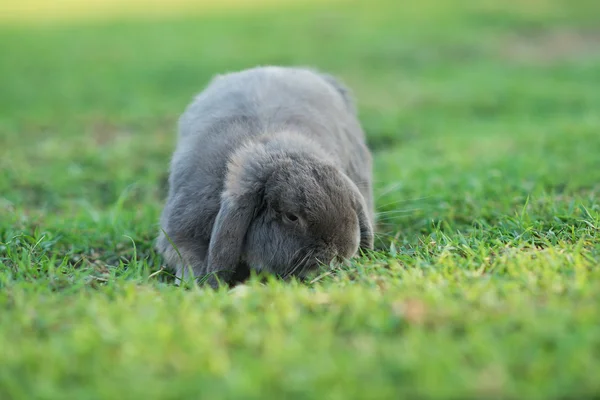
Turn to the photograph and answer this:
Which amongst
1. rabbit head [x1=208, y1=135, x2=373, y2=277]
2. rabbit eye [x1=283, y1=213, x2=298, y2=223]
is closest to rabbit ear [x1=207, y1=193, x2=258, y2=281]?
rabbit head [x1=208, y1=135, x2=373, y2=277]

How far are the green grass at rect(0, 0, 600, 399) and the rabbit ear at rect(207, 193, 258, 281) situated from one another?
0.36 metres

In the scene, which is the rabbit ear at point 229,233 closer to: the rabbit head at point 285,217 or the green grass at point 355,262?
the rabbit head at point 285,217

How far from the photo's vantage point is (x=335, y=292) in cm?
271

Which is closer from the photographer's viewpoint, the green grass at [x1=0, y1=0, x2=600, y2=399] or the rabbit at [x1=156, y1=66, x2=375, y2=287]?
the green grass at [x1=0, y1=0, x2=600, y2=399]

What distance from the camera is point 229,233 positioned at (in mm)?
3350

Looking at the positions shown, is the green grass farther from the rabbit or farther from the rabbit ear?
the rabbit ear

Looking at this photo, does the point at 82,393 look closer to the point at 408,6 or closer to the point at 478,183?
the point at 478,183

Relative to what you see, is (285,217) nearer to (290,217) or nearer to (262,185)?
(290,217)

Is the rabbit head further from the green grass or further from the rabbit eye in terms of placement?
the green grass

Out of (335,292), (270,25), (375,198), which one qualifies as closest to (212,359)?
(335,292)

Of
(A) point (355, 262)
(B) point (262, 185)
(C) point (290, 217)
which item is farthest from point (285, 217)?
(A) point (355, 262)

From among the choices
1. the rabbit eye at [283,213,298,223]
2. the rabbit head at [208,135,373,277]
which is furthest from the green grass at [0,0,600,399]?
the rabbit eye at [283,213,298,223]

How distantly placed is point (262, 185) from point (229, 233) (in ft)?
1.04

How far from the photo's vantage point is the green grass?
2.09 m
